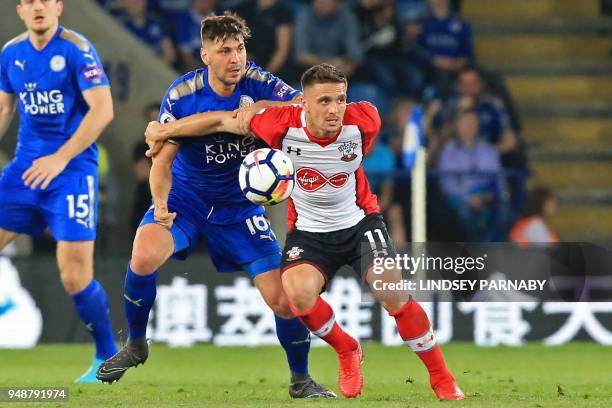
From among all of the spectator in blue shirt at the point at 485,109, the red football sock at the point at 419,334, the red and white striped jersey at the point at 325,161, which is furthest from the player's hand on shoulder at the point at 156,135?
the spectator in blue shirt at the point at 485,109

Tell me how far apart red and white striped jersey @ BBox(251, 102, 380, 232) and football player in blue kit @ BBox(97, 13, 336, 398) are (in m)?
0.18

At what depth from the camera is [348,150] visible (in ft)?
25.3

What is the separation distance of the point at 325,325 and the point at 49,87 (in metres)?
2.43

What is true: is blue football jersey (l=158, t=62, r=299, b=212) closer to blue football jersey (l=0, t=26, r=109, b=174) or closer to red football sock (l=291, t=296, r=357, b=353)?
red football sock (l=291, t=296, r=357, b=353)

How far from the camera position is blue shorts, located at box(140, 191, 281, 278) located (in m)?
8.07

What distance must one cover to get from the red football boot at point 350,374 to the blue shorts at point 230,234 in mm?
659

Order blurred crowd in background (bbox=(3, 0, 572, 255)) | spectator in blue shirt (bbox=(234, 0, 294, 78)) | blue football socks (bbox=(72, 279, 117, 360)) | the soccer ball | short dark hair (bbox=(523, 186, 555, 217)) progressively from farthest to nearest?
spectator in blue shirt (bbox=(234, 0, 294, 78))
short dark hair (bbox=(523, 186, 555, 217))
blurred crowd in background (bbox=(3, 0, 572, 255))
blue football socks (bbox=(72, 279, 117, 360))
the soccer ball

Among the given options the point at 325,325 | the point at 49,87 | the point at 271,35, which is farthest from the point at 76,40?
the point at 271,35

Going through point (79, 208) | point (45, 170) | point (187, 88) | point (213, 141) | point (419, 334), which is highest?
point (187, 88)

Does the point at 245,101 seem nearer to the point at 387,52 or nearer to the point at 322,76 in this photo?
the point at 322,76

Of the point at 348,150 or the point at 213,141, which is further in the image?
the point at 213,141

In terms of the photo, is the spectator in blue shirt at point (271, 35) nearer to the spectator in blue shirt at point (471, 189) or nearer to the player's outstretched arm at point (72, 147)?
the spectator in blue shirt at point (471, 189)

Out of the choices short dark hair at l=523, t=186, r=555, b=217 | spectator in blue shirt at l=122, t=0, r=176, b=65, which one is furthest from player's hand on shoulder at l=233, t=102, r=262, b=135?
spectator in blue shirt at l=122, t=0, r=176, b=65

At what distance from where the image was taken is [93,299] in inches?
354
